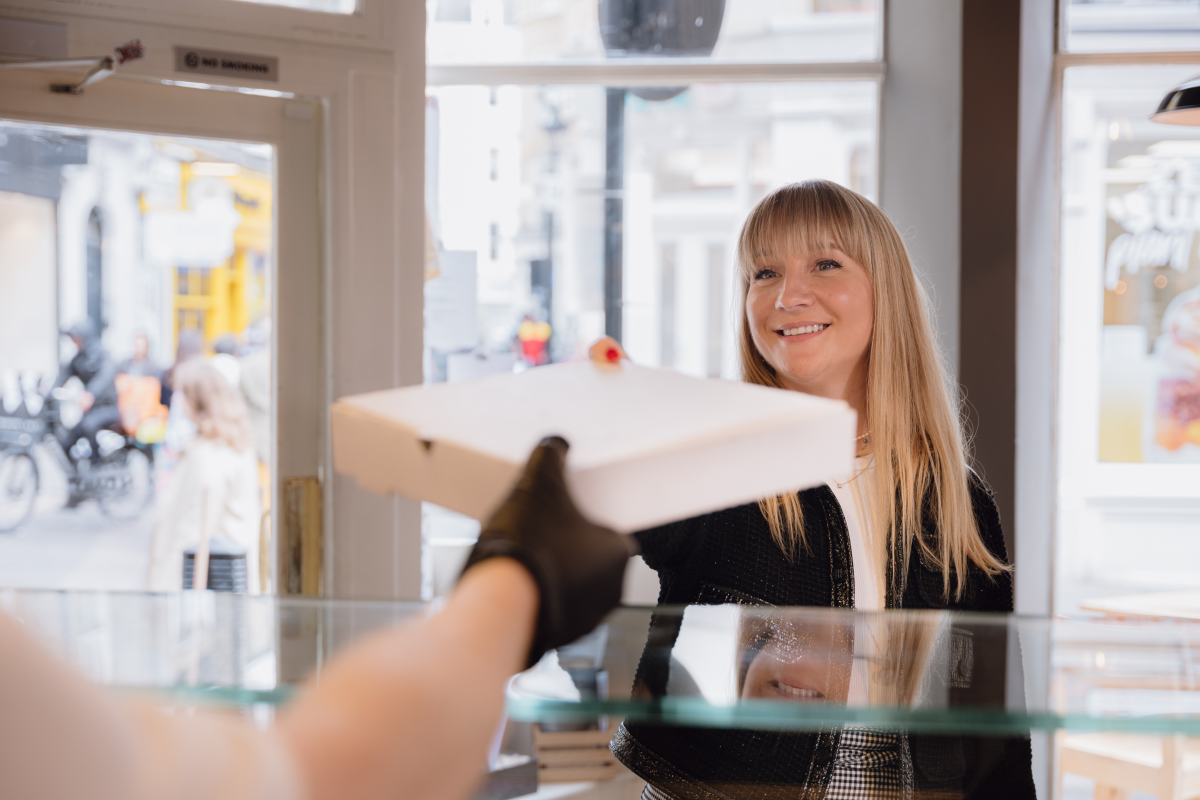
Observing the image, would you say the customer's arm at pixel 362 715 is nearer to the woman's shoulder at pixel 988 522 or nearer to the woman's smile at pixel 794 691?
the woman's smile at pixel 794 691

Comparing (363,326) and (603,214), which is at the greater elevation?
(603,214)

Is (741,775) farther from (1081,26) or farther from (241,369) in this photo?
(1081,26)

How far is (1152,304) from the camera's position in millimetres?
3455

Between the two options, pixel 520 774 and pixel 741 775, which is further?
pixel 520 774

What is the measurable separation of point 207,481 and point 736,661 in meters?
2.10

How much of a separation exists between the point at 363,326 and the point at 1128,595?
2.96 m

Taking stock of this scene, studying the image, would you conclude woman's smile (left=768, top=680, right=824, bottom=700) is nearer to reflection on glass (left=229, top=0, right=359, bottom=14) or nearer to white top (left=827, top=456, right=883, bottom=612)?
white top (left=827, top=456, right=883, bottom=612)

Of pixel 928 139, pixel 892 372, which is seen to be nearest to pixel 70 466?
pixel 892 372

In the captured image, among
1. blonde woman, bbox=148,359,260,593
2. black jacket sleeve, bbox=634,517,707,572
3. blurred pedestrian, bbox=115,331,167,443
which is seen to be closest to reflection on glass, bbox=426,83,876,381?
blonde woman, bbox=148,359,260,593

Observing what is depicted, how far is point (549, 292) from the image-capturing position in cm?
344

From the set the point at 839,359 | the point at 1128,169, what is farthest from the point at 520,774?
the point at 1128,169

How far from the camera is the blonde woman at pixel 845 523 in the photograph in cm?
115

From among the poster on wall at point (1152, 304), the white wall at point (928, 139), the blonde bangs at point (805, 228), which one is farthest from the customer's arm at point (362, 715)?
the poster on wall at point (1152, 304)

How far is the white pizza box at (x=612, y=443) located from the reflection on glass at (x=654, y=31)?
297cm
